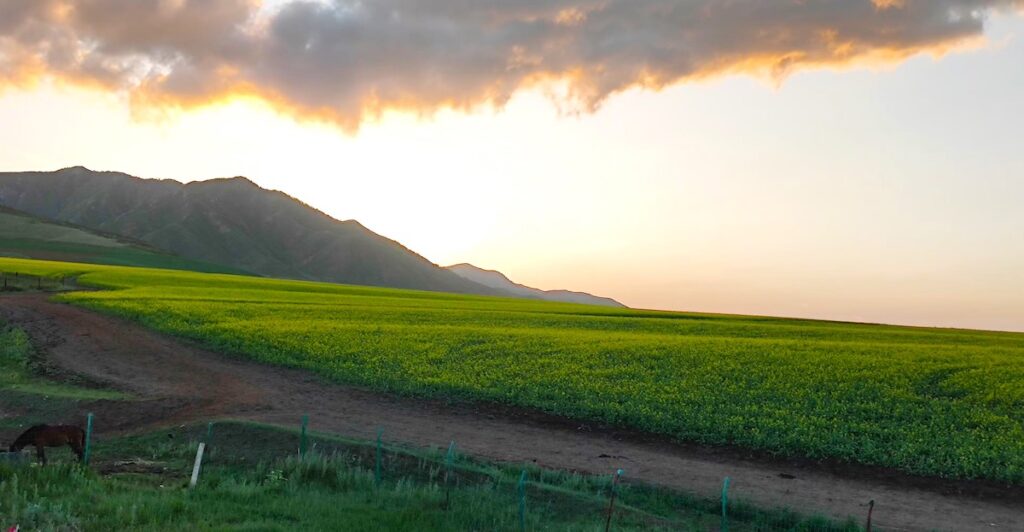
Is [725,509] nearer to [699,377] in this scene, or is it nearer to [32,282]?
[699,377]

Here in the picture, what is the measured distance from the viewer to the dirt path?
16672 mm

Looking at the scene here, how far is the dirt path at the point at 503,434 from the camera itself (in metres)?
16.7

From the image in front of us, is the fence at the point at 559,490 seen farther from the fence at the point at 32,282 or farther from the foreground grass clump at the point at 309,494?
the fence at the point at 32,282

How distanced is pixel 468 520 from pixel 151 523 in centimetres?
552

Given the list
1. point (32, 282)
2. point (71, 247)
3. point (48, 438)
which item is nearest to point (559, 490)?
point (48, 438)

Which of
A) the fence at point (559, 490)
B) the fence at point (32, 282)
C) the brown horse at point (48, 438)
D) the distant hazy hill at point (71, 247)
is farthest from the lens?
the distant hazy hill at point (71, 247)

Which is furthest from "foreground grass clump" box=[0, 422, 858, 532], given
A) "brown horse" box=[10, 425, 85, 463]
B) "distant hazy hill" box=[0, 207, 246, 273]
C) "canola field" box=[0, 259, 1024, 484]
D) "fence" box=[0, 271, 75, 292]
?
"distant hazy hill" box=[0, 207, 246, 273]

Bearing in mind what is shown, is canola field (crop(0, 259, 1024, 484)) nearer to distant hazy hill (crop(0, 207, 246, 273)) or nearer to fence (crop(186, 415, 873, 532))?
fence (crop(186, 415, 873, 532))

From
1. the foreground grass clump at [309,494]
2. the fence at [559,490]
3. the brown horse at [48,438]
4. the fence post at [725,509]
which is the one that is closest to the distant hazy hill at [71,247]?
the foreground grass clump at [309,494]

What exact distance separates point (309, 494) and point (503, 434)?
8.51 meters

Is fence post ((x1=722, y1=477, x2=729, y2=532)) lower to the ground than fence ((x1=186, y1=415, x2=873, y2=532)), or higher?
higher

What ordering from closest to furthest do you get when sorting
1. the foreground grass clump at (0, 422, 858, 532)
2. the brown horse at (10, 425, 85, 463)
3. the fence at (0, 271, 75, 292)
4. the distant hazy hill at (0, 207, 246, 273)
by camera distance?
the foreground grass clump at (0, 422, 858, 532) < the brown horse at (10, 425, 85, 463) < the fence at (0, 271, 75, 292) < the distant hazy hill at (0, 207, 246, 273)

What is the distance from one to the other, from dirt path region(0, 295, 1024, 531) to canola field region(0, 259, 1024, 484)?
3.47 ft

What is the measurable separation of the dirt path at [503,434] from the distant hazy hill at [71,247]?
122 m
